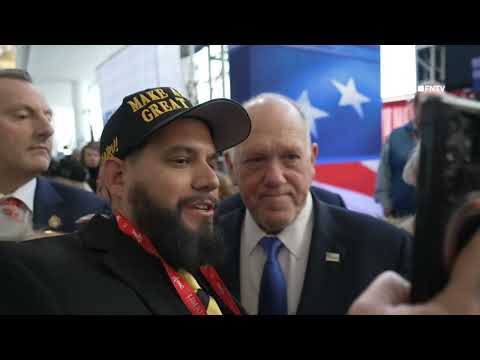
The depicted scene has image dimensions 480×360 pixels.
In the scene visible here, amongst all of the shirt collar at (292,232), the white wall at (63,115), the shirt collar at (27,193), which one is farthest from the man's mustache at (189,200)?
the white wall at (63,115)

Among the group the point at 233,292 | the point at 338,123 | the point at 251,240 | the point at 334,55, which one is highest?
the point at 334,55

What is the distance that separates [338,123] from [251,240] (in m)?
0.77

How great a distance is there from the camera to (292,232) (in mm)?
981

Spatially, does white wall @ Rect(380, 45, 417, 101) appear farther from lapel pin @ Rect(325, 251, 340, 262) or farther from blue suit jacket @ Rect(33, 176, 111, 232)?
blue suit jacket @ Rect(33, 176, 111, 232)

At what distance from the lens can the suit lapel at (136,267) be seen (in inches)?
28.2

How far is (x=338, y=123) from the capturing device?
159 centimetres

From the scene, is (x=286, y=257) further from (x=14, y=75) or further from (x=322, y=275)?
(x=14, y=75)

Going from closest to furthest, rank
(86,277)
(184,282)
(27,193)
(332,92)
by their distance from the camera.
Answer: (86,277), (184,282), (27,193), (332,92)

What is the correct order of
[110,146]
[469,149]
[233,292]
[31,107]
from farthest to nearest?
[31,107], [233,292], [110,146], [469,149]

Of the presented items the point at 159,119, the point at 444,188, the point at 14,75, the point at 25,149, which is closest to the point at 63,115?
the point at 14,75

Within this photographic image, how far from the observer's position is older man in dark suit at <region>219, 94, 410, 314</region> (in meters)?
0.88

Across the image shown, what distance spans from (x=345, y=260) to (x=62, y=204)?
835 mm
